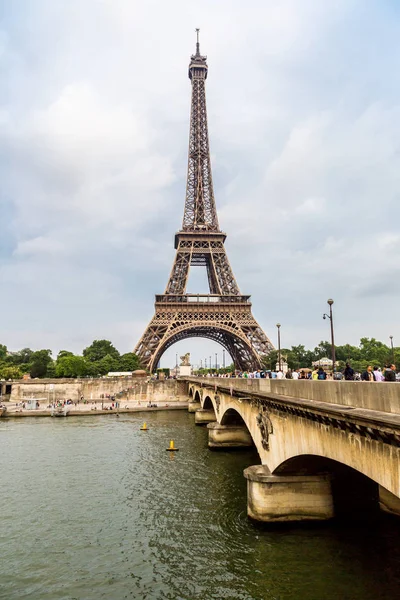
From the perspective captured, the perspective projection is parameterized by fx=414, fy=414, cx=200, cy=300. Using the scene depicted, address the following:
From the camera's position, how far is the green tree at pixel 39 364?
107 m

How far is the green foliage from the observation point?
119500 millimetres

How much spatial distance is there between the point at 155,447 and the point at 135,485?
11.3 m

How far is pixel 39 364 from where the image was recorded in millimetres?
107562

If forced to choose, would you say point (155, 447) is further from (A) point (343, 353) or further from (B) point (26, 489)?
(A) point (343, 353)

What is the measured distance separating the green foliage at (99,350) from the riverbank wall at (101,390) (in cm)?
3761

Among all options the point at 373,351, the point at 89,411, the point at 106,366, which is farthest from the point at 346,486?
the point at 373,351

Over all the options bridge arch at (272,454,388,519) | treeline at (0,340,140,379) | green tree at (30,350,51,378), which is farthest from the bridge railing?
green tree at (30,350,51,378)

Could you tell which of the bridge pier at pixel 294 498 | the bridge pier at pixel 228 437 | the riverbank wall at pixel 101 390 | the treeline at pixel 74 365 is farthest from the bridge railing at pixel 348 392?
the treeline at pixel 74 365

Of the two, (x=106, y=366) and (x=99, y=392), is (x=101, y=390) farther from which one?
(x=106, y=366)

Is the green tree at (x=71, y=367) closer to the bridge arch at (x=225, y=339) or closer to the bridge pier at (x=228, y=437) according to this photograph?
the bridge arch at (x=225, y=339)

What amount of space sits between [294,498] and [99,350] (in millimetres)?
110291

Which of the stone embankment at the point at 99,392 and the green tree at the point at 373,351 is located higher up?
the green tree at the point at 373,351

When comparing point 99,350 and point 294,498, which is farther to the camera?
point 99,350

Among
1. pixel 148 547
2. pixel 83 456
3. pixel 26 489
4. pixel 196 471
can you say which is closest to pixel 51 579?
pixel 148 547
